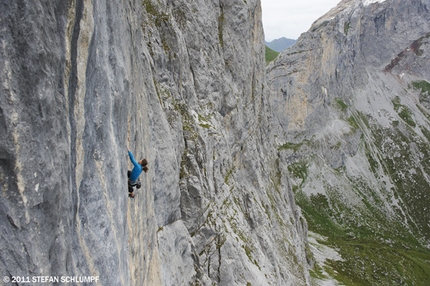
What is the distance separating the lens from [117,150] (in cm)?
1280

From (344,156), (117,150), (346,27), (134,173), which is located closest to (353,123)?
(344,156)

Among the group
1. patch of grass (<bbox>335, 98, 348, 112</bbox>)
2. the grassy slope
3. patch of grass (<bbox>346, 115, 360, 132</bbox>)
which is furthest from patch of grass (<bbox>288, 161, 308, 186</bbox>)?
patch of grass (<bbox>335, 98, 348, 112</bbox>)

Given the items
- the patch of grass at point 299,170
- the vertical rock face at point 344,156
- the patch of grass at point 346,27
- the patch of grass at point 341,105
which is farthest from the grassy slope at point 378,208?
the patch of grass at point 346,27

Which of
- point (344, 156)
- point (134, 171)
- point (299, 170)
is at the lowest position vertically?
point (299, 170)

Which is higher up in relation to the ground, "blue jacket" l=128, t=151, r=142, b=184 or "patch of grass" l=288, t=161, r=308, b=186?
"blue jacket" l=128, t=151, r=142, b=184

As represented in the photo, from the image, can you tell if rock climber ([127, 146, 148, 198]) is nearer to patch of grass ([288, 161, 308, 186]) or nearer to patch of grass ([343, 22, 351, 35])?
patch of grass ([288, 161, 308, 186])

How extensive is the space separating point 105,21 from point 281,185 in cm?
6358

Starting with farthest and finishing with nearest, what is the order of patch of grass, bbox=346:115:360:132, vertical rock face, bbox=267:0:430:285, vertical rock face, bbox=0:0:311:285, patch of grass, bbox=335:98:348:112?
1. patch of grass, bbox=335:98:348:112
2. patch of grass, bbox=346:115:360:132
3. vertical rock face, bbox=267:0:430:285
4. vertical rock face, bbox=0:0:311:285

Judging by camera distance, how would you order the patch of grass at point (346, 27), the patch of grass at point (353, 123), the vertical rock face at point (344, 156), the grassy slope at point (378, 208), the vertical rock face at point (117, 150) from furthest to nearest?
the patch of grass at point (346, 27) < the patch of grass at point (353, 123) < the vertical rock face at point (344, 156) < the grassy slope at point (378, 208) < the vertical rock face at point (117, 150)

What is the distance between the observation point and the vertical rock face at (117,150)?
25.6ft

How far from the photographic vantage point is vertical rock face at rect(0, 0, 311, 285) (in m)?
7.79

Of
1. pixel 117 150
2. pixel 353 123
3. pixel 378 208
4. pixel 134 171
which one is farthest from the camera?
pixel 353 123

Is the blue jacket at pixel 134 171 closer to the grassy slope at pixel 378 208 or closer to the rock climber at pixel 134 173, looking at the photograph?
the rock climber at pixel 134 173

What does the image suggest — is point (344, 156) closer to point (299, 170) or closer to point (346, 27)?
point (299, 170)
